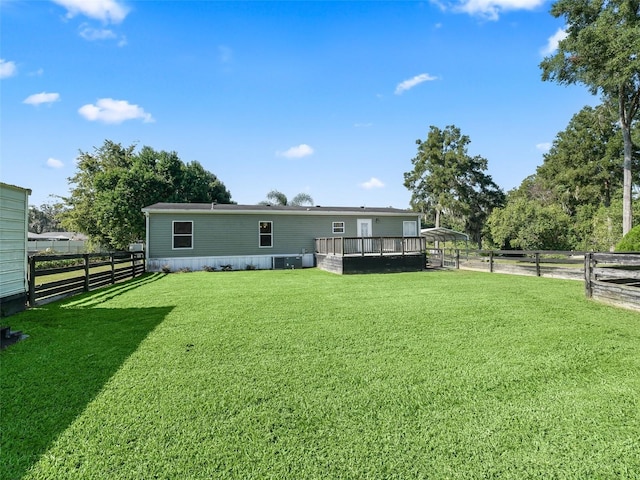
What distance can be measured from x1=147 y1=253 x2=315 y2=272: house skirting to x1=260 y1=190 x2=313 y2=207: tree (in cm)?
1386

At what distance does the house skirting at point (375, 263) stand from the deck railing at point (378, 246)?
0.71 feet

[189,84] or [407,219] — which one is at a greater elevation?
[189,84]

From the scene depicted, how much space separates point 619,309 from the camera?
5.82 metres

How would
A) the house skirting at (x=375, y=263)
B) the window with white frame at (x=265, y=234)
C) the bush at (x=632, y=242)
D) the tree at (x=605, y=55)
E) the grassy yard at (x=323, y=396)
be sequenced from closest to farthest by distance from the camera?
the grassy yard at (x=323, y=396)
the bush at (x=632, y=242)
the house skirting at (x=375, y=263)
the tree at (x=605, y=55)
the window with white frame at (x=265, y=234)

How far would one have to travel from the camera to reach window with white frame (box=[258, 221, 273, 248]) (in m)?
15.0

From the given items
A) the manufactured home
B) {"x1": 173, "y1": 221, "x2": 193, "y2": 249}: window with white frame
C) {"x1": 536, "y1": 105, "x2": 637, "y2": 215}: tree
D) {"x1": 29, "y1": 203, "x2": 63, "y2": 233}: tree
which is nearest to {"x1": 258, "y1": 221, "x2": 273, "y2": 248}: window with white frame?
the manufactured home

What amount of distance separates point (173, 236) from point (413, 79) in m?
A: 13.3

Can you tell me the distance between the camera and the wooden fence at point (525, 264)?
1010 centimetres

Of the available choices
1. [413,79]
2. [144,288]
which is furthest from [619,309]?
[413,79]

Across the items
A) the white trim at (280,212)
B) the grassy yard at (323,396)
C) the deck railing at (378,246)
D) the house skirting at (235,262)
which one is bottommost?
the grassy yard at (323,396)

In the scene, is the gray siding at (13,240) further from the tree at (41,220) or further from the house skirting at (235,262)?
the tree at (41,220)

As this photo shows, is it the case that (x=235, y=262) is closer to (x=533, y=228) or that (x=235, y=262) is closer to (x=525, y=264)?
(x=525, y=264)

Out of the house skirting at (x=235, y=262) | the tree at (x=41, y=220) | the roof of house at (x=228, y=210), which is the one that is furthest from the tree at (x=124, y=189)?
the tree at (x=41, y=220)

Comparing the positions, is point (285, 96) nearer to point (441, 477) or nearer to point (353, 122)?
point (353, 122)
